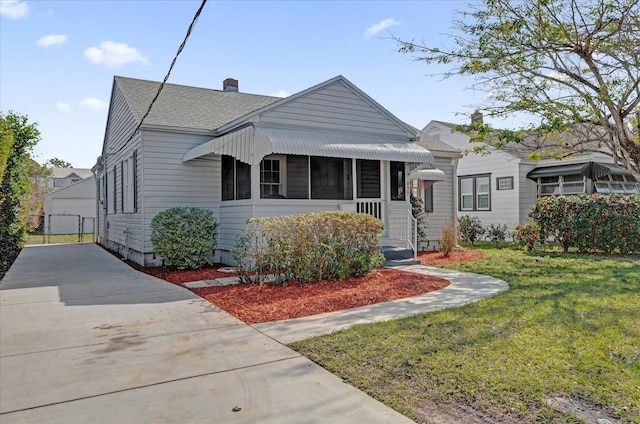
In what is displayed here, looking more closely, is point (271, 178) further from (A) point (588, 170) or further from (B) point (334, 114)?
(A) point (588, 170)

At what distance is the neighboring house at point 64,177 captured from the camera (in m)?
45.1

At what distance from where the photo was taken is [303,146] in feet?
32.1

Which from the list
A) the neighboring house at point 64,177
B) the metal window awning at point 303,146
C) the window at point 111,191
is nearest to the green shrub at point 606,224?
the metal window awning at point 303,146

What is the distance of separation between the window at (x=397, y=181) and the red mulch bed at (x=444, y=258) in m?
1.90

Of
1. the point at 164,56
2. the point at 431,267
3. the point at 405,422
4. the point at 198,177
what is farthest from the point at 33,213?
the point at 405,422

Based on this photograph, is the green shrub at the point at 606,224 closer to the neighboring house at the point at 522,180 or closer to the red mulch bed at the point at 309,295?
the neighboring house at the point at 522,180

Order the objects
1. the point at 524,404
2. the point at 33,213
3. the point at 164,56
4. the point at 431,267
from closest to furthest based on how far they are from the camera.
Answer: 1. the point at 524,404
2. the point at 164,56
3. the point at 431,267
4. the point at 33,213

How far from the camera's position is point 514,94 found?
10664 mm

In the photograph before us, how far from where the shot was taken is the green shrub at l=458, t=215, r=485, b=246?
17.3 meters

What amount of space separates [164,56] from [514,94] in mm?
8123

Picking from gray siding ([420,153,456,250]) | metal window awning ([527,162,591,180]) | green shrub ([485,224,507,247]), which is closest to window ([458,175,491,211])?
green shrub ([485,224,507,247])

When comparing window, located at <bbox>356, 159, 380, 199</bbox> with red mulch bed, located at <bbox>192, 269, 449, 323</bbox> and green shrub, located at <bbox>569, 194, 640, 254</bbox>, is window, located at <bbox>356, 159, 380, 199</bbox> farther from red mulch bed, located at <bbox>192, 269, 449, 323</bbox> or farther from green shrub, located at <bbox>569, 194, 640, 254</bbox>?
green shrub, located at <bbox>569, 194, 640, 254</bbox>

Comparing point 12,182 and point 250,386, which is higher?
point 12,182

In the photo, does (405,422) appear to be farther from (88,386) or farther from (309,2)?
(309,2)
